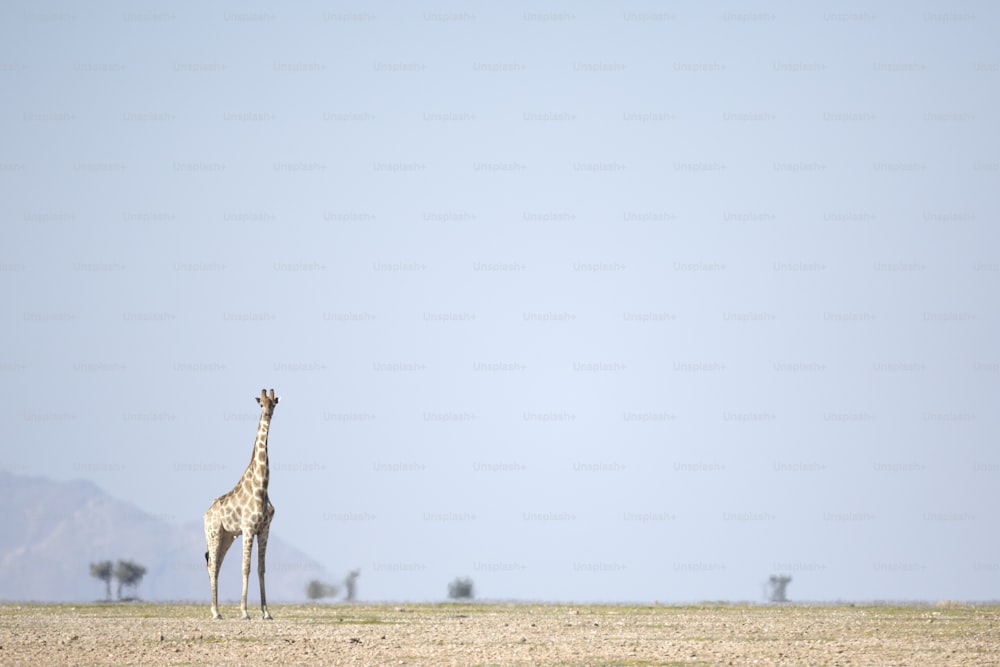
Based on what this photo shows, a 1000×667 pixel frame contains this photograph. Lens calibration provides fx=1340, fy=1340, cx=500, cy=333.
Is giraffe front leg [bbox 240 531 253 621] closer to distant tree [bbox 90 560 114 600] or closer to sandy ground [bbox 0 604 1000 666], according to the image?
sandy ground [bbox 0 604 1000 666]

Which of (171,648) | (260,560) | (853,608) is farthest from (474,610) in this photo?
(171,648)

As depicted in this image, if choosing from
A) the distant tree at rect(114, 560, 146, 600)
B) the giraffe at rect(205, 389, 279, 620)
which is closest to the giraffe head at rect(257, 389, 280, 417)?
the giraffe at rect(205, 389, 279, 620)

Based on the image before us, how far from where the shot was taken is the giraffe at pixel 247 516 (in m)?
40.5

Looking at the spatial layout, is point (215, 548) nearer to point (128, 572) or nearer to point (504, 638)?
point (504, 638)

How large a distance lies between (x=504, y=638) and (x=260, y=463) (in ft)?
39.7

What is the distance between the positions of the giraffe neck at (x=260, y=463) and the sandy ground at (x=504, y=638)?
410 centimetres

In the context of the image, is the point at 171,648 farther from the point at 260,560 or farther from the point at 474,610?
the point at 474,610

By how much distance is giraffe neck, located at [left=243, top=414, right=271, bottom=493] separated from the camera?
134 ft

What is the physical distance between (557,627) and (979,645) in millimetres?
10622

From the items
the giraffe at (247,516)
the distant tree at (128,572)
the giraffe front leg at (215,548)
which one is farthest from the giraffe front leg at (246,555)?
the distant tree at (128,572)

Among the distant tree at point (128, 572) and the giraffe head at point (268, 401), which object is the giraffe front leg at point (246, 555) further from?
the distant tree at point (128, 572)

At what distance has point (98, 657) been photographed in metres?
28.7

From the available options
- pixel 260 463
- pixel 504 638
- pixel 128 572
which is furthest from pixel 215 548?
pixel 128 572

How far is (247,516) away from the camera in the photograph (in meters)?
40.7
